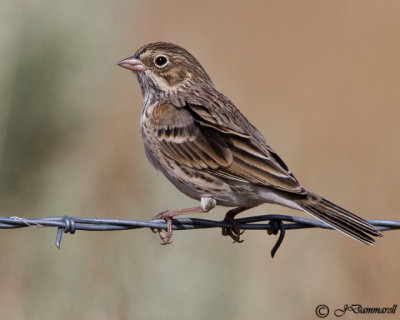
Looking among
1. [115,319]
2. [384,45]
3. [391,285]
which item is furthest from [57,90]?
[384,45]

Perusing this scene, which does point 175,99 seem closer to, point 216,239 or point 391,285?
point 216,239

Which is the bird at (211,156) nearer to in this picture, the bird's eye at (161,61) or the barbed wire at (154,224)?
the bird's eye at (161,61)

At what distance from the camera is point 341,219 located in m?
6.00

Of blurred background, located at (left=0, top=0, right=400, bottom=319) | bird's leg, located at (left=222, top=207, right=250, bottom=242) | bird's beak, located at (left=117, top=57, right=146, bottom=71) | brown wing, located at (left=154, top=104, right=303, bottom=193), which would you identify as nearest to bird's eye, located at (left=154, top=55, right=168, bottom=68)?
bird's beak, located at (left=117, top=57, right=146, bottom=71)

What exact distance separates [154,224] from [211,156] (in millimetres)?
1068

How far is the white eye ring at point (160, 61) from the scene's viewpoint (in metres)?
7.62

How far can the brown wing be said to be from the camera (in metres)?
6.45

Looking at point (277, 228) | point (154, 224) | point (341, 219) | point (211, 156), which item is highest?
point (211, 156)

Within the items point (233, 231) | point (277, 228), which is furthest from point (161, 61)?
point (277, 228)

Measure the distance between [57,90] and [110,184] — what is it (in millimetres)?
1047

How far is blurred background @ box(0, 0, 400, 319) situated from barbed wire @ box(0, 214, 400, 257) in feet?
3.63
